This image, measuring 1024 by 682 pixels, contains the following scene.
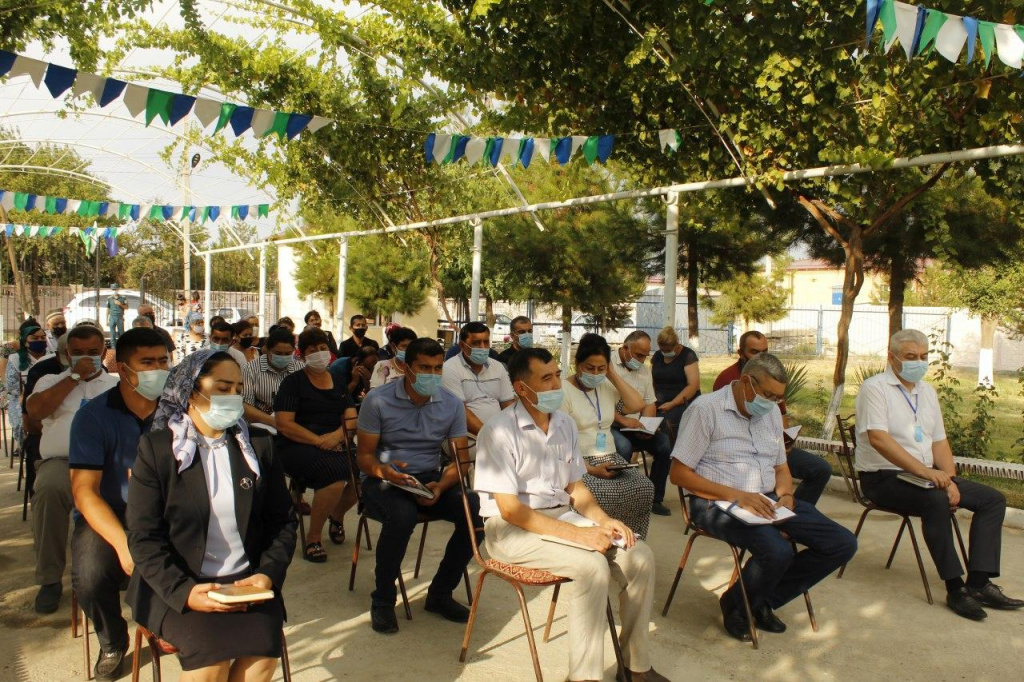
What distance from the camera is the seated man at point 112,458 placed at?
3.74 meters

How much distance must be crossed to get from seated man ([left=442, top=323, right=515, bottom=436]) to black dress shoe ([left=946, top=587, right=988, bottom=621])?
10.1 ft

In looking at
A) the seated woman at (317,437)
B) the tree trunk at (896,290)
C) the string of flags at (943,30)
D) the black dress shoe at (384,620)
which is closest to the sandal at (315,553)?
the seated woman at (317,437)

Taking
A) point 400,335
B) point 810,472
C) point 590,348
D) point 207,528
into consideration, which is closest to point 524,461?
point 207,528

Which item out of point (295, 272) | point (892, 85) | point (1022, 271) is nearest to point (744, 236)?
point (1022, 271)

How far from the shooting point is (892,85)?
8336 mm

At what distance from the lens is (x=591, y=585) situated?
148 inches

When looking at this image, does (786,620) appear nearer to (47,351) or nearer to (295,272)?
(47,351)

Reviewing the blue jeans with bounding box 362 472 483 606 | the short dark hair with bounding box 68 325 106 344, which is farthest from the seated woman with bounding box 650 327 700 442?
the short dark hair with bounding box 68 325 106 344

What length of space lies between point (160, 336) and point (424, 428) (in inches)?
66.0

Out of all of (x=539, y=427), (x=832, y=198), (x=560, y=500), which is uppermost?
(x=832, y=198)

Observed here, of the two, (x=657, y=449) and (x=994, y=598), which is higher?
(x=657, y=449)

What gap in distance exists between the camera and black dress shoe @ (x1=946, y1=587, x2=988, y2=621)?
497cm

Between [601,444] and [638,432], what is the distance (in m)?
1.55

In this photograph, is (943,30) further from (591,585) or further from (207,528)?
(207,528)
